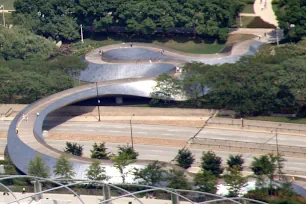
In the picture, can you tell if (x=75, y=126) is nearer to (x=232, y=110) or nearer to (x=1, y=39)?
(x=232, y=110)

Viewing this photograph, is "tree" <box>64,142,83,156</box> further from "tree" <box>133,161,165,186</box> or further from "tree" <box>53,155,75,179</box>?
"tree" <box>133,161,165,186</box>

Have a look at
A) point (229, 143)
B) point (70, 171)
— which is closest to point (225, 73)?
point (229, 143)

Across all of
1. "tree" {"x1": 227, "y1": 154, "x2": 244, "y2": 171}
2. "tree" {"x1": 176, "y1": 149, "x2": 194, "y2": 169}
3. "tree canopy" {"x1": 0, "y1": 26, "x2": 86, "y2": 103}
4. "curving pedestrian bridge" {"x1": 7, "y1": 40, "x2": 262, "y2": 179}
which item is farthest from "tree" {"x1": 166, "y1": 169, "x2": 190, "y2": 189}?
"tree canopy" {"x1": 0, "y1": 26, "x2": 86, "y2": 103}

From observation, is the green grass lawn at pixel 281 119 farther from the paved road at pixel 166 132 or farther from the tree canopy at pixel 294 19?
the tree canopy at pixel 294 19

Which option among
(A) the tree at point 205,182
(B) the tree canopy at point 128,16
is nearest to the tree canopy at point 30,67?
(B) the tree canopy at point 128,16

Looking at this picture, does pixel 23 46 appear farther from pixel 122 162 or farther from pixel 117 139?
pixel 122 162
